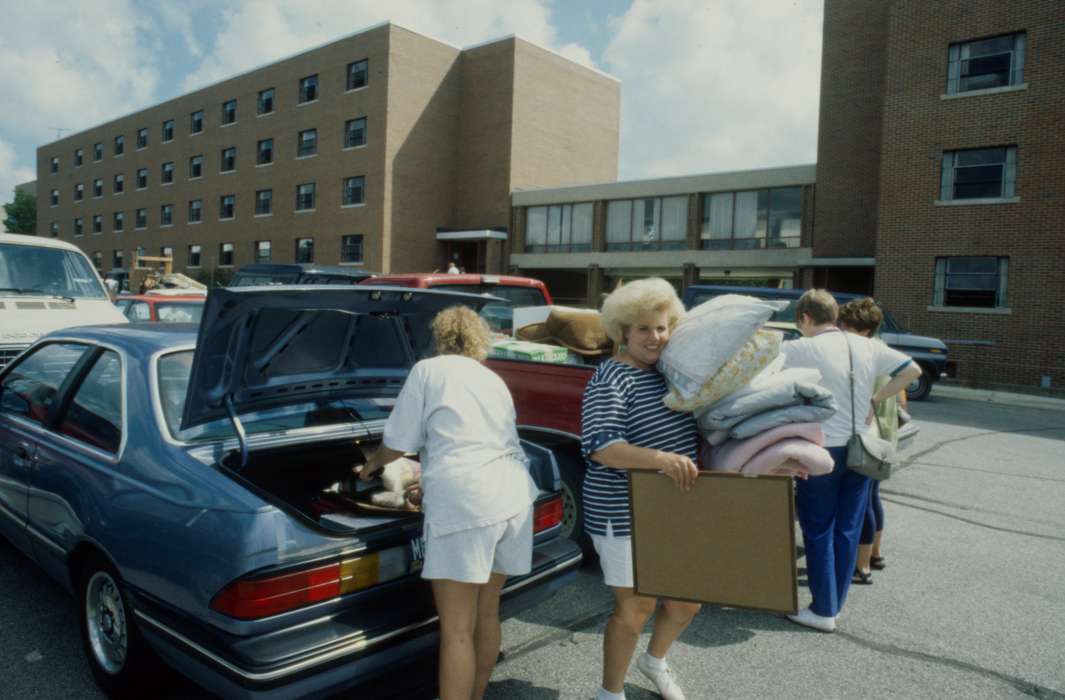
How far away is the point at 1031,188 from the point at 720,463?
68.4ft

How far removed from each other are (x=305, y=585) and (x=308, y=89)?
39945 mm

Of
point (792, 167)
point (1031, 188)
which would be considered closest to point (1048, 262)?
point (1031, 188)

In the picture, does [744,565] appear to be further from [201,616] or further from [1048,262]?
[1048,262]

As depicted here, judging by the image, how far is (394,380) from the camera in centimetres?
400

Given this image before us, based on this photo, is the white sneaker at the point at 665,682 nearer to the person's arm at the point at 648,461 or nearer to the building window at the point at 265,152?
the person's arm at the point at 648,461

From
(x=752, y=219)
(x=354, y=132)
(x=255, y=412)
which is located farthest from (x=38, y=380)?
(x=354, y=132)

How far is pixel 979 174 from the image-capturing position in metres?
20.1

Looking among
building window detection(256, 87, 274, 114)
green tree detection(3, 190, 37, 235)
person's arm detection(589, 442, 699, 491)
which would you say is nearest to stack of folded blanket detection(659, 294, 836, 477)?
person's arm detection(589, 442, 699, 491)

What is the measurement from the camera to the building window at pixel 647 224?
1216 inches

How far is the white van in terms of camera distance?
25.0ft

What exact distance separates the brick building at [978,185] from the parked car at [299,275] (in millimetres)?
15543

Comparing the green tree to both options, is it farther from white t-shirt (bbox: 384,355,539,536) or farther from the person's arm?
the person's arm

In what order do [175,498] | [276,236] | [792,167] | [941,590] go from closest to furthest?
[175,498]
[941,590]
[792,167]
[276,236]

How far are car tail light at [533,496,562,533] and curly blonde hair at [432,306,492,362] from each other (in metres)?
0.93
